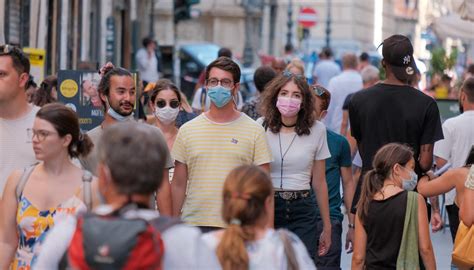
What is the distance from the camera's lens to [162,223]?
5.30m

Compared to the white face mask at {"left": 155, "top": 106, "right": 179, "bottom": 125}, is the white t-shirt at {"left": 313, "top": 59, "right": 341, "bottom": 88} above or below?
above

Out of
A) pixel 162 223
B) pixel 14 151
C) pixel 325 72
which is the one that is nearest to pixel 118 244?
pixel 162 223

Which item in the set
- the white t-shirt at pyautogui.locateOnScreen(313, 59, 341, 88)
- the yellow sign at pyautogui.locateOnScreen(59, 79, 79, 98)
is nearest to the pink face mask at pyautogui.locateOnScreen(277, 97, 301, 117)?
the yellow sign at pyautogui.locateOnScreen(59, 79, 79, 98)

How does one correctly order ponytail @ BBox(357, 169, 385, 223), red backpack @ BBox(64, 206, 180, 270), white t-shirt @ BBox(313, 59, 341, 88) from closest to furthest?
red backpack @ BBox(64, 206, 180, 270) < ponytail @ BBox(357, 169, 385, 223) < white t-shirt @ BBox(313, 59, 341, 88)

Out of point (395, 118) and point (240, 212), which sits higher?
point (395, 118)

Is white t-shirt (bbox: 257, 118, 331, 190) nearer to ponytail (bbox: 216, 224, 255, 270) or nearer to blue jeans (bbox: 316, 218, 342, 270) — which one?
blue jeans (bbox: 316, 218, 342, 270)

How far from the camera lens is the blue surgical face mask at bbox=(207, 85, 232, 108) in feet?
29.7

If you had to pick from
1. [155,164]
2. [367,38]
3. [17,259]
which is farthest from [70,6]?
[367,38]

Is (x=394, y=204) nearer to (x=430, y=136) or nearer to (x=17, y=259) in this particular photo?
(x=430, y=136)

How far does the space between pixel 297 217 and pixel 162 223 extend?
431 cm

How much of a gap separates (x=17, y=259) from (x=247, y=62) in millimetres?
48915

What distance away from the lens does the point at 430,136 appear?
980 centimetres

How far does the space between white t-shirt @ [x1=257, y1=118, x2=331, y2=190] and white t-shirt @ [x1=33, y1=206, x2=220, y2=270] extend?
4.06 metres

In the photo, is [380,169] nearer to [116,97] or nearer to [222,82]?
[222,82]
